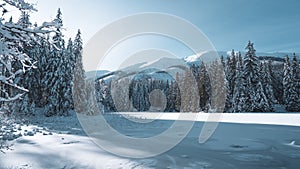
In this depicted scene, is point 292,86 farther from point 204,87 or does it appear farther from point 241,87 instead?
point 204,87

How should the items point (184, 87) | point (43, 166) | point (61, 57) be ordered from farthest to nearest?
point (184, 87), point (61, 57), point (43, 166)

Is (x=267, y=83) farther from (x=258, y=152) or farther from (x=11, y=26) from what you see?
(x=11, y=26)

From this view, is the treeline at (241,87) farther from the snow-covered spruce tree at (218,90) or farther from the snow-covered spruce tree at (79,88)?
the snow-covered spruce tree at (79,88)

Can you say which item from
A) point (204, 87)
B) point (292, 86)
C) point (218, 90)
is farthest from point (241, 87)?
point (292, 86)

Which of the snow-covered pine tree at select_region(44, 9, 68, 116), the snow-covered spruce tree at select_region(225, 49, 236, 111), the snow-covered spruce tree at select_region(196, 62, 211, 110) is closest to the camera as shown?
the snow-covered pine tree at select_region(44, 9, 68, 116)

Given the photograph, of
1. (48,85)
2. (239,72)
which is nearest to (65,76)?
(48,85)

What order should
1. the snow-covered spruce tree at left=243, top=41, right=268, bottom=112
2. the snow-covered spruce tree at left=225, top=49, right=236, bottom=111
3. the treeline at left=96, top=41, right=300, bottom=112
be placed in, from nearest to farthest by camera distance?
the snow-covered spruce tree at left=243, top=41, right=268, bottom=112
the treeline at left=96, top=41, right=300, bottom=112
the snow-covered spruce tree at left=225, top=49, right=236, bottom=111

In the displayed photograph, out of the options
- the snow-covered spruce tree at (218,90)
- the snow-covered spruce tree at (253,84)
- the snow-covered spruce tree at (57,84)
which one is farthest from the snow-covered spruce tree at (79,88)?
the snow-covered spruce tree at (253,84)

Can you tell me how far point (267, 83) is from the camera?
146ft

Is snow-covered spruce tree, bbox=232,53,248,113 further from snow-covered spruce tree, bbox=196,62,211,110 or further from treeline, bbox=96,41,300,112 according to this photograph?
snow-covered spruce tree, bbox=196,62,211,110

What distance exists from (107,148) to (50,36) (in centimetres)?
524

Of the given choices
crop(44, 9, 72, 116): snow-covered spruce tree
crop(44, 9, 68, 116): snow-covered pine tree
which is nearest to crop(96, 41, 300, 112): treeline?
crop(44, 9, 72, 116): snow-covered spruce tree

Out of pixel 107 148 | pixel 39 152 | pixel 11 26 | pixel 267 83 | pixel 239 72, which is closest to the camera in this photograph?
pixel 11 26

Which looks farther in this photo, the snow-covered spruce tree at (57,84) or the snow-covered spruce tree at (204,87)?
the snow-covered spruce tree at (204,87)
